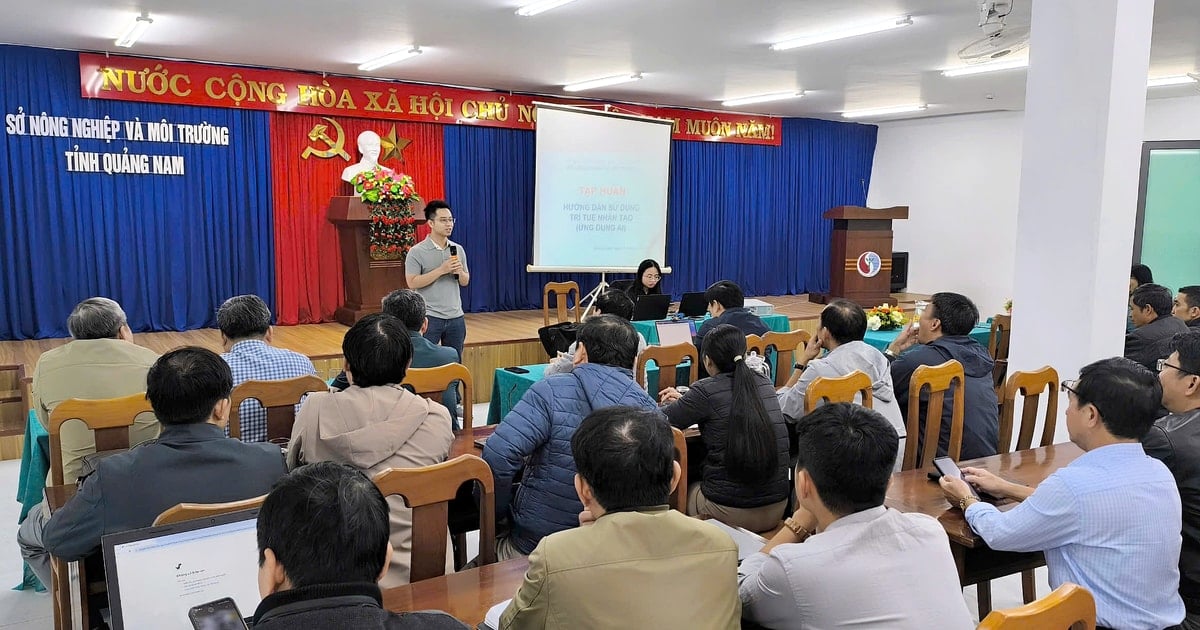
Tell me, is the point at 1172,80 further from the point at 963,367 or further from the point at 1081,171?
the point at 963,367

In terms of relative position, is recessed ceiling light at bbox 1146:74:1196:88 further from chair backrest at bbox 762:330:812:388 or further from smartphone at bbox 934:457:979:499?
smartphone at bbox 934:457:979:499

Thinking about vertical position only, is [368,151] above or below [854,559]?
above

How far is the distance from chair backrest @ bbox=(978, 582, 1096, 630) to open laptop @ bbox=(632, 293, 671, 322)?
4.82 meters

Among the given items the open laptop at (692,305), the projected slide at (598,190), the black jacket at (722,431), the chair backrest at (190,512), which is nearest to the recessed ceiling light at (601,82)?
the projected slide at (598,190)

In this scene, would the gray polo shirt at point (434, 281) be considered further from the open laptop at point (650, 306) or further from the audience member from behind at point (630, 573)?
the audience member from behind at point (630, 573)

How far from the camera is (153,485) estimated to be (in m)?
1.88

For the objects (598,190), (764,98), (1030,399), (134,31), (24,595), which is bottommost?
(24,595)

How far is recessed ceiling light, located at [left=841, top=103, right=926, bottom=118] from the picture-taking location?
33.4ft

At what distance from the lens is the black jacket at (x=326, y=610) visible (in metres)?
1.11

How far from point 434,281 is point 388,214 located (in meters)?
2.05

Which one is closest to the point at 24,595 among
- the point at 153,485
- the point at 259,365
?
the point at 259,365

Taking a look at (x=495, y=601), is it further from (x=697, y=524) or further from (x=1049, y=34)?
(x=1049, y=34)

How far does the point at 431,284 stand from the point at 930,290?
8527 millimetres

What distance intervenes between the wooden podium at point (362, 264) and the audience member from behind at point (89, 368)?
428cm
